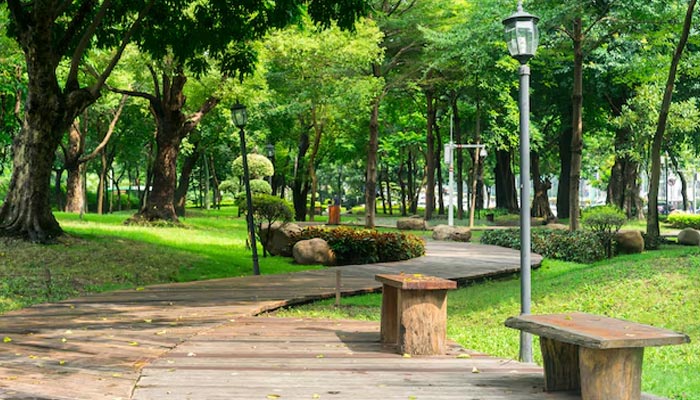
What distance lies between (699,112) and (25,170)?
30.2 m

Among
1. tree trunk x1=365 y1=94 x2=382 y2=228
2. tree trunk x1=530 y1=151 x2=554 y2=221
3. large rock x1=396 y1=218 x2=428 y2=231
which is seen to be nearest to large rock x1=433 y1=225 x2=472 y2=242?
tree trunk x1=365 y1=94 x2=382 y2=228

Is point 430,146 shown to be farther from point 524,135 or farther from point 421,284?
point 421,284

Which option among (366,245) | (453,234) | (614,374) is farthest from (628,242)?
(614,374)

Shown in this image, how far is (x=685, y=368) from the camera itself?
8.02 meters

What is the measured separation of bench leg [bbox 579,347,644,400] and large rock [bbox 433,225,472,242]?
73.8 feet

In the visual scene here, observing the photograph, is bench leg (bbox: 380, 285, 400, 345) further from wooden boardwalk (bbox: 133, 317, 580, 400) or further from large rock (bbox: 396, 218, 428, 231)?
large rock (bbox: 396, 218, 428, 231)

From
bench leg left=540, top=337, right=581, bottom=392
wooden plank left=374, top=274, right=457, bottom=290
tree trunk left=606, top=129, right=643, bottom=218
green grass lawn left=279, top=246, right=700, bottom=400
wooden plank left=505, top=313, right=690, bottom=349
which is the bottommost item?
green grass lawn left=279, top=246, right=700, bottom=400

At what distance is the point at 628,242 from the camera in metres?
23.1

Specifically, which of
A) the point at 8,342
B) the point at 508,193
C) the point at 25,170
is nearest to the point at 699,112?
the point at 508,193

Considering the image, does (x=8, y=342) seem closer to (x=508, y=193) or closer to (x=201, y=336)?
(x=201, y=336)

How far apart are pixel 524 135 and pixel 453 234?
2046 centimetres

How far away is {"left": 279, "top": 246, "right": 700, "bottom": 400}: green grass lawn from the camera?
9.20 meters

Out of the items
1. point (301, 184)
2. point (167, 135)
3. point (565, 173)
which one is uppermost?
point (167, 135)

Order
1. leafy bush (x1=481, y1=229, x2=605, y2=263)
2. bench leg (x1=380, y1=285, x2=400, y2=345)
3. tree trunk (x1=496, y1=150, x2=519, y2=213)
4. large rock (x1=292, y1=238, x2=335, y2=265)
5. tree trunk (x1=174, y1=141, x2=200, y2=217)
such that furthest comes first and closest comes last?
tree trunk (x1=496, y1=150, x2=519, y2=213) < tree trunk (x1=174, y1=141, x2=200, y2=217) < leafy bush (x1=481, y1=229, x2=605, y2=263) < large rock (x1=292, y1=238, x2=335, y2=265) < bench leg (x1=380, y1=285, x2=400, y2=345)
